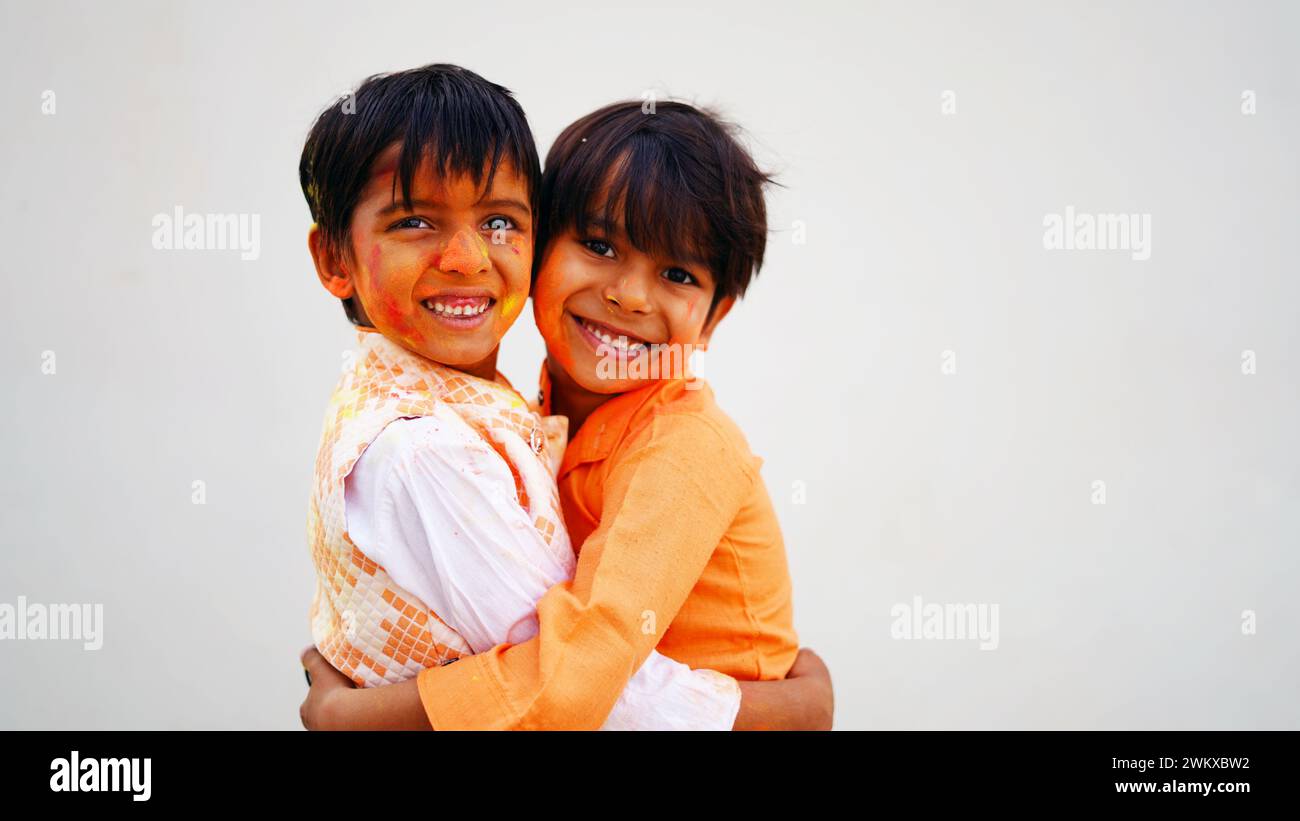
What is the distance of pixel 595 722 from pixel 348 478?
0.44m

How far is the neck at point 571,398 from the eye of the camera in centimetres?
192

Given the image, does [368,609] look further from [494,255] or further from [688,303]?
[688,303]

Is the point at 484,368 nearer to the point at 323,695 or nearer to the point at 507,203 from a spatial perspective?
the point at 507,203

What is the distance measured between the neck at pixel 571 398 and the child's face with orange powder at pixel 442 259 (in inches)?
10.5

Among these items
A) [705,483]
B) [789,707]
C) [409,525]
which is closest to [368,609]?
[409,525]

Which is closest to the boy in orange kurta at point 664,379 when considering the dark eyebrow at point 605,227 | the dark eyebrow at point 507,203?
the dark eyebrow at point 605,227

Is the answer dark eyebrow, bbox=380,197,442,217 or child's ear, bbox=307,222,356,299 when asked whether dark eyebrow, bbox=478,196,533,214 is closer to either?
dark eyebrow, bbox=380,197,442,217

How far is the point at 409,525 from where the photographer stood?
4.93ft

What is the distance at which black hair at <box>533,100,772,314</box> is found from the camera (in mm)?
1753

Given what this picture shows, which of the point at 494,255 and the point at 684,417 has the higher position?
the point at 494,255

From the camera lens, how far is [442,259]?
1594 millimetres

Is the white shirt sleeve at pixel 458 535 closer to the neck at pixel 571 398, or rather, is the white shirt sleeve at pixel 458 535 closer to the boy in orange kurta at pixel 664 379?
the boy in orange kurta at pixel 664 379

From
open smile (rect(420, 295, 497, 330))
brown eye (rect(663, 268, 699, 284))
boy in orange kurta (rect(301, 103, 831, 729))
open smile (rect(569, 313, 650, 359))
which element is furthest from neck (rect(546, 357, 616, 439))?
open smile (rect(420, 295, 497, 330))

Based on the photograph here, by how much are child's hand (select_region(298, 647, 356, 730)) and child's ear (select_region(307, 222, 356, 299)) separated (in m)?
0.53
